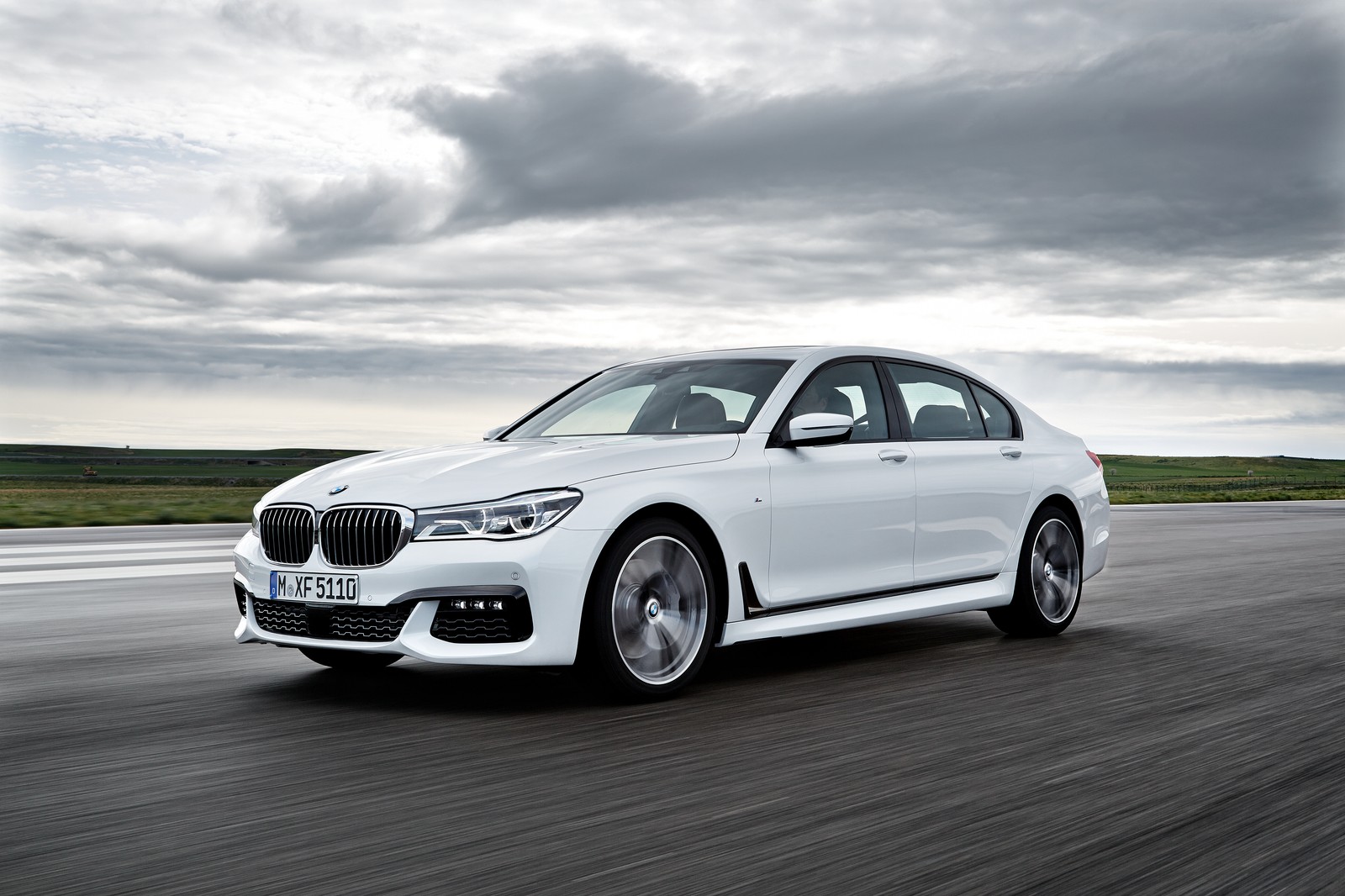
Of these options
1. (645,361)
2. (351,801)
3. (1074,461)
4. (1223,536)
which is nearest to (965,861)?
(351,801)

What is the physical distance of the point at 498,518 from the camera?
575cm

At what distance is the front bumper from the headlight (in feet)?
0.15

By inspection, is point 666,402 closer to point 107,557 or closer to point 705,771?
point 705,771

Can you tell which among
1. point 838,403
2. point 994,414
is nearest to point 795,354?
point 838,403

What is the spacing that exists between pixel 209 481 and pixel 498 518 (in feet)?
290

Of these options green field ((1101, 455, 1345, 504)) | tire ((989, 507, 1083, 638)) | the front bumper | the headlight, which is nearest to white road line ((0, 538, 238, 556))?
tire ((989, 507, 1083, 638))

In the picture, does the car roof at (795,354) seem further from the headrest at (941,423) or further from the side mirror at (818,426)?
the side mirror at (818,426)

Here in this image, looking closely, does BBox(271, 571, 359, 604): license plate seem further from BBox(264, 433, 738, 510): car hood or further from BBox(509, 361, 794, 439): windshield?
BBox(509, 361, 794, 439): windshield

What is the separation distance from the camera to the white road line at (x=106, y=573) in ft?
39.3

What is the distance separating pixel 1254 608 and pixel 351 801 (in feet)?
25.2

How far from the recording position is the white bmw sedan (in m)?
5.72

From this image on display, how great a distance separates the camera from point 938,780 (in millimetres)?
4633

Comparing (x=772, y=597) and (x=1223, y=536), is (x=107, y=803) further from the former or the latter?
(x=1223, y=536)

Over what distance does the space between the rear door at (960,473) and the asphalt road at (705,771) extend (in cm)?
57
